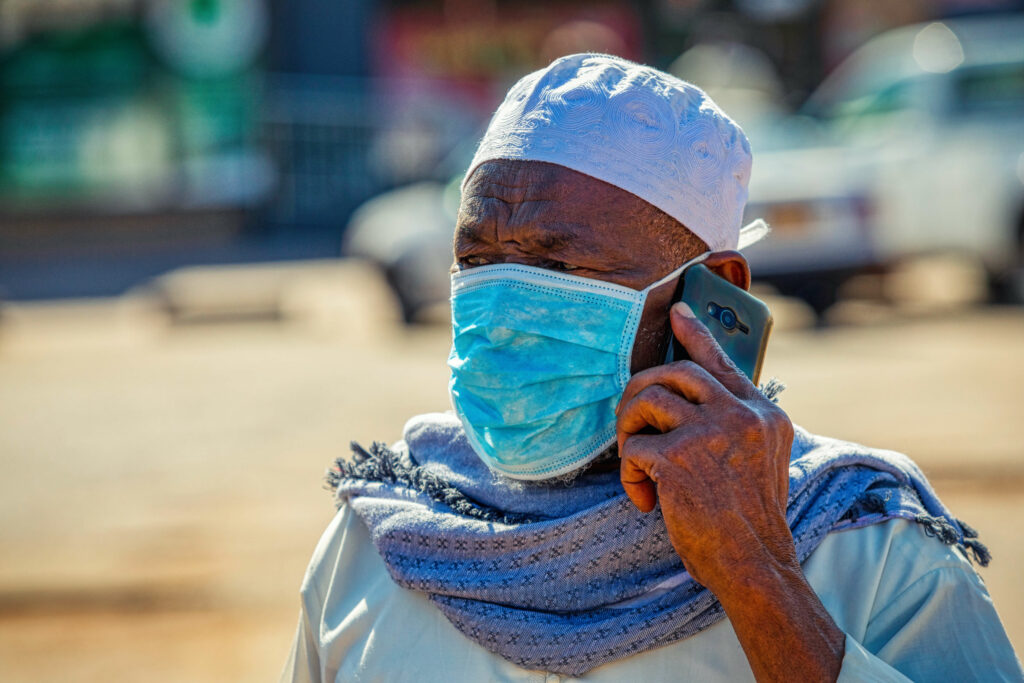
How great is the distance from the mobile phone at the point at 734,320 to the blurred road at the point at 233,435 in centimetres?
298

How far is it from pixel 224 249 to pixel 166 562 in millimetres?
13399

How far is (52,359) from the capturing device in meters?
10.6

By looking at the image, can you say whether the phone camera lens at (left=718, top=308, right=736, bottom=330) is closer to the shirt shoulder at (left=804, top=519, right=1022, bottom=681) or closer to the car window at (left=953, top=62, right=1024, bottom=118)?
the shirt shoulder at (left=804, top=519, right=1022, bottom=681)

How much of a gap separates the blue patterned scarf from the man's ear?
30 cm

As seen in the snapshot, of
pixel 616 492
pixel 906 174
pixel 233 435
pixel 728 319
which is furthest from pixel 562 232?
pixel 906 174

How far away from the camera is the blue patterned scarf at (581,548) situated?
1.68 m

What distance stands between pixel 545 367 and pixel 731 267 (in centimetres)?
37

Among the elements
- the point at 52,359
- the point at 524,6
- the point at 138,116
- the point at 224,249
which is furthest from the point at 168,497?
the point at 524,6

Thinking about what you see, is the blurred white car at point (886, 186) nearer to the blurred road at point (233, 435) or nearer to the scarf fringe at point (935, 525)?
the blurred road at point (233, 435)

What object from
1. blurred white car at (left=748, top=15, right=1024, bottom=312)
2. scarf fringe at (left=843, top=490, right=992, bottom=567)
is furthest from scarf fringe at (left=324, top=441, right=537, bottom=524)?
blurred white car at (left=748, top=15, right=1024, bottom=312)

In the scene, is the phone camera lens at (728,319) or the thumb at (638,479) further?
the phone camera lens at (728,319)

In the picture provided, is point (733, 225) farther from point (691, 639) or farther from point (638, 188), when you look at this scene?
point (691, 639)

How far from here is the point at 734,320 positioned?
1.81 m

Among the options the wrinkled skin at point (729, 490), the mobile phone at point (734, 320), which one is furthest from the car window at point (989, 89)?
the wrinkled skin at point (729, 490)
